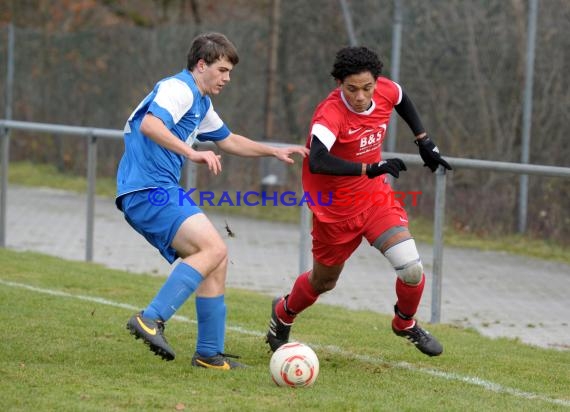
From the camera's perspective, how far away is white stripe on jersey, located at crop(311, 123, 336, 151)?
21.7 ft

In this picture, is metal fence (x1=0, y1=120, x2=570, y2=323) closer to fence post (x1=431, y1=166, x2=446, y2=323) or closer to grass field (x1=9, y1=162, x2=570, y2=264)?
fence post (x1=431, y1=166, x2=446, y2=323)

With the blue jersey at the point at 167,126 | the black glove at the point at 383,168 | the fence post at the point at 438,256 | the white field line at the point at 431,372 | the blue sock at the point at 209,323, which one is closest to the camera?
the white field line at the point at 431,372

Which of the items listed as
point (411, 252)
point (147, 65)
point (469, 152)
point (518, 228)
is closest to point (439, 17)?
point (469, 152)

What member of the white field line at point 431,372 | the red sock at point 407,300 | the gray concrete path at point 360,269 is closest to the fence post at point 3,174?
the gray concrete path at point 360,269

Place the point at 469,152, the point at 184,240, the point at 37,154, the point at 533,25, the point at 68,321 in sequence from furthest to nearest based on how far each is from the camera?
the point at 37,154 < the point at 469,152 < the point at 533,25 < the point at 68,321 < the point at 184,240

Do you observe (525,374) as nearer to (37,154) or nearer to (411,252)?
(411,252)

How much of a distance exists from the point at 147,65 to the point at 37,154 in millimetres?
2864

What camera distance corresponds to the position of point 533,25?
42.2ft

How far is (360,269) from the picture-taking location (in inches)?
469

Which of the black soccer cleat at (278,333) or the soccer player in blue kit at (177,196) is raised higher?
the soccer player in blue kit at (177,196)

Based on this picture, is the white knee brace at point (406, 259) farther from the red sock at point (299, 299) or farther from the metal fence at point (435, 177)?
the metal fence at point (435, 177)

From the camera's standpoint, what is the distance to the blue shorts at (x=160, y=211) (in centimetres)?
639

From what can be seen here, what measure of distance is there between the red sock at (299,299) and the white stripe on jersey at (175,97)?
141cm

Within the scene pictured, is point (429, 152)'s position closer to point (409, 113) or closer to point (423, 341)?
point (409, 113)
